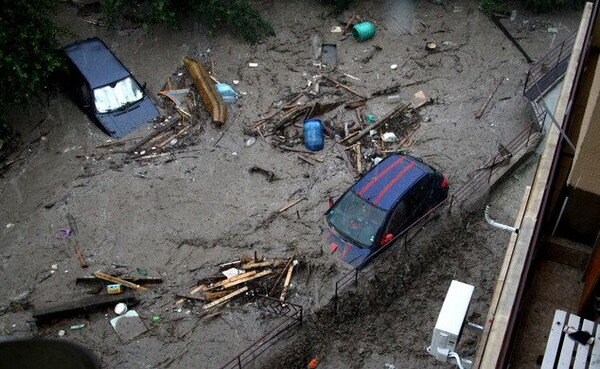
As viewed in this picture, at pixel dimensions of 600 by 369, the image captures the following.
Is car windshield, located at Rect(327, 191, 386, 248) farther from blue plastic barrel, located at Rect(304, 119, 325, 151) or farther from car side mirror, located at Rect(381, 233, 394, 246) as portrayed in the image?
blue plastic barrel, located at Rect(304, 119, 325, 151)

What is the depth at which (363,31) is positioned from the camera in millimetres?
18484

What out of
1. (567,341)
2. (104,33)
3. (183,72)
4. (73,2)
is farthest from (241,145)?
(567,341)

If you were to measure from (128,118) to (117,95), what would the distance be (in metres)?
0.71

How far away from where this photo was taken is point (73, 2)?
18953 millimetres

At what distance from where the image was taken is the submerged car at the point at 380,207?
1249 centimetres

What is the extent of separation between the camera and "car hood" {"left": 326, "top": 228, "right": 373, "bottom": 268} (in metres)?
12.5

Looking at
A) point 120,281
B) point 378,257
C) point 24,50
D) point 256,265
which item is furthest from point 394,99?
point 24,50

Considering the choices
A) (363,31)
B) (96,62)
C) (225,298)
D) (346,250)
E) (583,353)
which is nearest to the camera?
(583,353)

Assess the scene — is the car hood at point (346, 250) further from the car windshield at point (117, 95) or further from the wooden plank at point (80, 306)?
the car windshield at point (117, 95)

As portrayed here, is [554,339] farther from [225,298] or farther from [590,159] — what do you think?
[225,298]

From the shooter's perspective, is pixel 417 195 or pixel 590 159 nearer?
pixel 590 159

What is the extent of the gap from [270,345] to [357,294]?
2.16 meters

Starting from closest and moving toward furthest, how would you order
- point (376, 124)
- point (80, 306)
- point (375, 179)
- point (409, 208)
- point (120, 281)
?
point (80, 306) < point (120, 281) < point (409, 208) < point (375, 179) < point (376, 124)

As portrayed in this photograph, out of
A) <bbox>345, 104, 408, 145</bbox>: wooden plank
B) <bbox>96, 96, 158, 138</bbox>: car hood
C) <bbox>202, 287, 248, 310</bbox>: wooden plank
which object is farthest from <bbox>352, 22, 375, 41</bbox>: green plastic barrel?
<bbox>202, 287, 248, 310</bbox>: wooden plank
